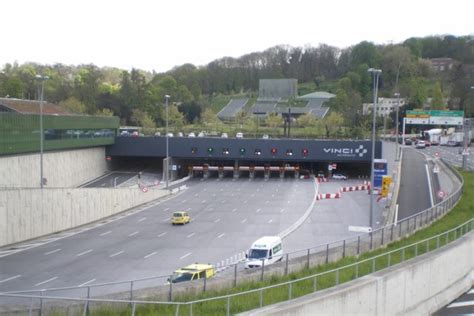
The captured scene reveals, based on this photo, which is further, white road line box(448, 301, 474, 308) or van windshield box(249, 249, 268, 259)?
van windshield box(249, 249, 268, 259)

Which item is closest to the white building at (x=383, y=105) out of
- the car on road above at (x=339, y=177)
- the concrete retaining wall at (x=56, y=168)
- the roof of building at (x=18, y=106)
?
the car on road above at (x=339, y=177)

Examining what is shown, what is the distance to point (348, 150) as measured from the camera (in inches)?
2751

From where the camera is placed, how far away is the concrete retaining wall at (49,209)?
107 ft

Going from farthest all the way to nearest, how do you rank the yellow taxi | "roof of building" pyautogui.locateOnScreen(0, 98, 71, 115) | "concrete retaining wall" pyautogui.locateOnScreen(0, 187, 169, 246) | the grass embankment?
1. "roof of building" pyautogui.locateOnScreen(0, 98, 71, 115)
2. the yellow taxi
3. "concrete retaining wall" pyautogui.locateOnScreen(0, 187, 169, 246)
4. the grass embankment

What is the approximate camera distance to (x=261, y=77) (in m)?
180

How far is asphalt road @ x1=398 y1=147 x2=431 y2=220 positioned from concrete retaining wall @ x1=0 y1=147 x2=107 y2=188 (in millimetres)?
28852

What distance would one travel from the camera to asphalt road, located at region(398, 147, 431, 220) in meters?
40.7

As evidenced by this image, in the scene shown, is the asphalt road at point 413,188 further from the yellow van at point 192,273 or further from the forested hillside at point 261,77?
the forested hillside at point 261,77

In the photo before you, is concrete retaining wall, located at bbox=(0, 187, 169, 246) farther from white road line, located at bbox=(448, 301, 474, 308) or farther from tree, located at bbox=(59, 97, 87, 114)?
tree, located at bbox=(59, 97, 87, 114)

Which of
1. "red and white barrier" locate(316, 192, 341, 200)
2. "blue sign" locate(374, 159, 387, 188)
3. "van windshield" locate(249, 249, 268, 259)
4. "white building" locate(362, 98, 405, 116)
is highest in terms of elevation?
"white building" locate(362, 98, 405, 116)

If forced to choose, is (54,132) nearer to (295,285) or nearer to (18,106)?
(18,106)

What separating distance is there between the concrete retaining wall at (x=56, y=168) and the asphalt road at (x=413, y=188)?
28852mm

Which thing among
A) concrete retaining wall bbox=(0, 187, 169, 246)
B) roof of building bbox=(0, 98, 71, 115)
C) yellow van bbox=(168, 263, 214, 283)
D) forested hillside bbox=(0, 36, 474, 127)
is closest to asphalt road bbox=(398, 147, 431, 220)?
yellow van bbox=(168, 263, 214, 283)

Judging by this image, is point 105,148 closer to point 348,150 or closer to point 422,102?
point 348,150
